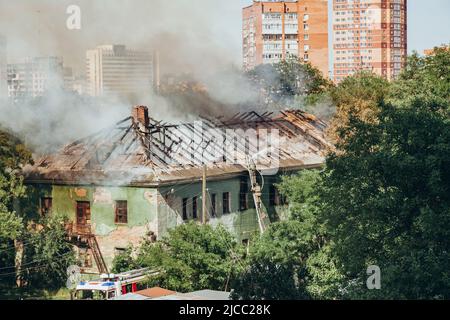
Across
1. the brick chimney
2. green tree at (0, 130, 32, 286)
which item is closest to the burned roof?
the brick chimney

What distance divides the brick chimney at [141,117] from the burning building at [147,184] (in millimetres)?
31

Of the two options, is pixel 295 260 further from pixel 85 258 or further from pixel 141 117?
pixel 141 117

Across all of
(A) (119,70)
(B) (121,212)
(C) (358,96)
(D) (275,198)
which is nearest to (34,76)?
(A) (119,70)

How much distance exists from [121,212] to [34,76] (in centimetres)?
A: 1338

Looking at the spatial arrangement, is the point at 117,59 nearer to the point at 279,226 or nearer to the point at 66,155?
the point at 66,155

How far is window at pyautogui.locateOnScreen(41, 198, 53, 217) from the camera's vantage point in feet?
87.7

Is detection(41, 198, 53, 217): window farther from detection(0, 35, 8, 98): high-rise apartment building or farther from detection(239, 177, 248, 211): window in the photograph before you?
detection(0, 35, 8, 98): high-rise apartment building

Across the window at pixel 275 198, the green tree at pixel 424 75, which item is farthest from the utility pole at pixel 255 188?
the green tree at pixel 424 75

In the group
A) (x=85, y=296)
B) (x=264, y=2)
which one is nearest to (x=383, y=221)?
(x=85, y=296)

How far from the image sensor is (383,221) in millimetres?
16375

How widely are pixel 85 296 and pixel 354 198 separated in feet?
30.6

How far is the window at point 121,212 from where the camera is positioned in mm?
25312

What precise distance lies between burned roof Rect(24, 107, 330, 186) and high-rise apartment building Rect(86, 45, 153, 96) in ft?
16.1

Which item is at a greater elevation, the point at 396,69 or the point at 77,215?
the point at 396,69
